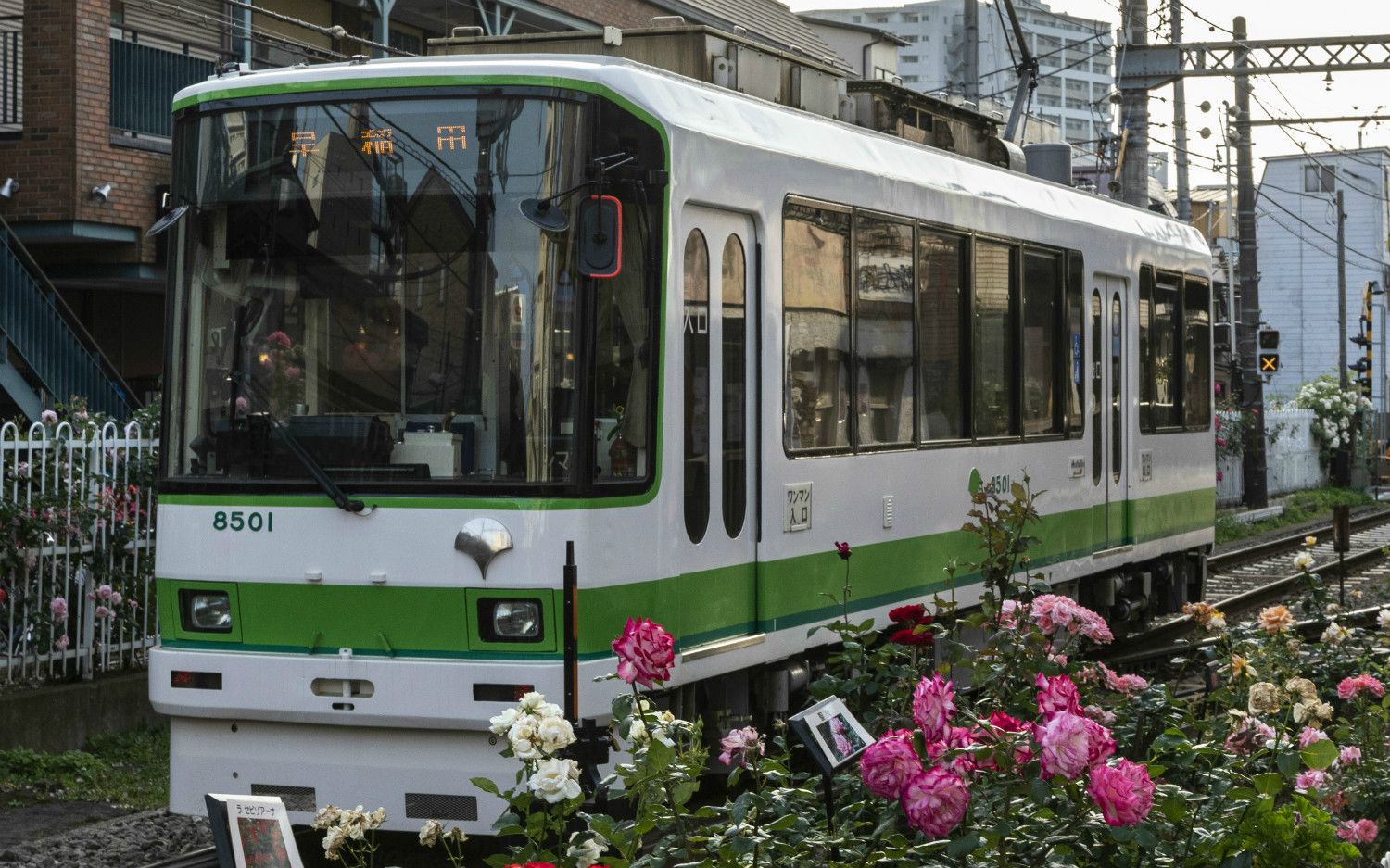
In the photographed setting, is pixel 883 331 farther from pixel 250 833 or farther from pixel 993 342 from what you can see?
pixel 250 833

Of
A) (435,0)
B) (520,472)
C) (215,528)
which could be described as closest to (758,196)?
(520,472)

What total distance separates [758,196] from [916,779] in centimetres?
462

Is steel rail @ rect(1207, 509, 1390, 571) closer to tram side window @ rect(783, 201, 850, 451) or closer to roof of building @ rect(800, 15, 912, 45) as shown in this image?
tram side window @ rect(783, 201, 850, 451)

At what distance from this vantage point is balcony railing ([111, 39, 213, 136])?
18984 millimetres

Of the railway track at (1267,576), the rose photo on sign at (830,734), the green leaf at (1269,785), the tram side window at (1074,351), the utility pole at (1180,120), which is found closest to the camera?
the rose photo on sign at (830,734)

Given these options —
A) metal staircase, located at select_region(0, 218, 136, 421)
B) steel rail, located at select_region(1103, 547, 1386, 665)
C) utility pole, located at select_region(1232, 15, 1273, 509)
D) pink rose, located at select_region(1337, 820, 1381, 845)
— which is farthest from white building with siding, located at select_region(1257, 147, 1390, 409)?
pink rose, located at select_region(1337, 820, 1381, 845)

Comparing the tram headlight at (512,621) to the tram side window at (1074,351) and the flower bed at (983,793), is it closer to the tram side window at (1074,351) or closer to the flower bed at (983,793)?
the flower bed at (983,793)

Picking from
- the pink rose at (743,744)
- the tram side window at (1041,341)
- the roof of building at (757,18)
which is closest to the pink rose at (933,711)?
the pink rose at (743,744)

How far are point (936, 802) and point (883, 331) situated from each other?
18.6ft

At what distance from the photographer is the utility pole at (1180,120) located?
92.7 ft

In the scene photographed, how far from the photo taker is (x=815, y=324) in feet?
28.6

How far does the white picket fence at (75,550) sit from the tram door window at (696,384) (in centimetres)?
437

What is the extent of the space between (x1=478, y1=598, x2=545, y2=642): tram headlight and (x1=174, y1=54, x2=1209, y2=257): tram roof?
6.29 ft

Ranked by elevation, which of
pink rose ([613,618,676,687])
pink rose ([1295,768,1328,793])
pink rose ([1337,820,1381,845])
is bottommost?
pink rose ([1337,820,1381,845])
